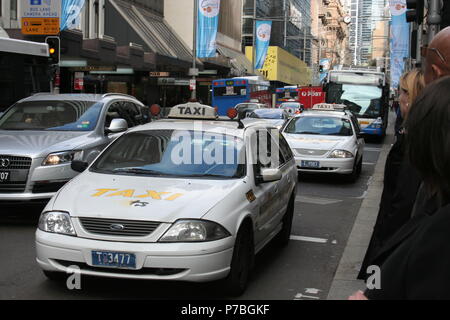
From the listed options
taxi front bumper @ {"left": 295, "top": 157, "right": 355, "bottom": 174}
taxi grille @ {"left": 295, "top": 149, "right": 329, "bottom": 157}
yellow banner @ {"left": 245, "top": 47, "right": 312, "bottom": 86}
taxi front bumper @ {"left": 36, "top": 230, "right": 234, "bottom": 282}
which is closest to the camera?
taxi front bumper @ {"left": 36, "top": 230, "right": 234, "bottom": 282}

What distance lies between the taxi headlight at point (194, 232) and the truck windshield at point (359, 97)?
25369mm

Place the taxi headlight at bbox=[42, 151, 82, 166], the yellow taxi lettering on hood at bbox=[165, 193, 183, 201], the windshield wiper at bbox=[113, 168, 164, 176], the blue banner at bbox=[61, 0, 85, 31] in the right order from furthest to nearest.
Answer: the blue banner at bbox=[61, 0, 85, 31], the taxi headlight at bbox=[42, 151, 82, 166], the windshield wiper at bbox=[113, 168, 164, 176], the yellow taxi lettering on hood at bbox=[165, 193, 183, 201]

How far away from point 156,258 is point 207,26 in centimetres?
3062

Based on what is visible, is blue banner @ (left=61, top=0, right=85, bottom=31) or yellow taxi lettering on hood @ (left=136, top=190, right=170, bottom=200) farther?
blue banner @ (left=61, top=0, right=85, bottom=31)

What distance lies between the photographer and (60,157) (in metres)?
8.71

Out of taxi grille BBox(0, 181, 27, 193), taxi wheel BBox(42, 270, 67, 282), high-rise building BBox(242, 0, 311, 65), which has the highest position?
high-rise building BBox(242, 0, 311, 65)

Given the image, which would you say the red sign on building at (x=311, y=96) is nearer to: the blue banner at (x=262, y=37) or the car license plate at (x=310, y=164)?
the blue banner at (x=262, y=37)

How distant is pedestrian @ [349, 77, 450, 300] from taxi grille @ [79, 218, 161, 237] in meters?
3.45

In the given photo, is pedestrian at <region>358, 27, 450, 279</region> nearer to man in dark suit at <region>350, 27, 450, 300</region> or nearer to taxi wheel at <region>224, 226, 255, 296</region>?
man in dark suit at <region>350, 27, 450, 300</region>

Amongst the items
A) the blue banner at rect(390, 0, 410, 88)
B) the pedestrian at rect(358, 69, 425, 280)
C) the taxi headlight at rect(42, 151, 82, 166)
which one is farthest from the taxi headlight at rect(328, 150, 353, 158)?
the blue banner at rect(390, 0, 410, 88)

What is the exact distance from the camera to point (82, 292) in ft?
18.3

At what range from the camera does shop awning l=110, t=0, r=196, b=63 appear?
129ft

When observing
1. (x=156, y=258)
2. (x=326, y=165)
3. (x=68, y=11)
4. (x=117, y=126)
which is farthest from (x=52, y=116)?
(x=68, y=11)

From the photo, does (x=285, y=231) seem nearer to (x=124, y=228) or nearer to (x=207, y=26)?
(x=124, y=228)
